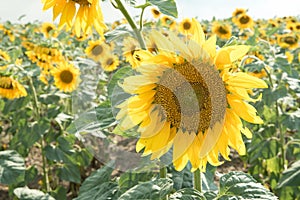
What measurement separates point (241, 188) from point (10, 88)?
1.84 metres

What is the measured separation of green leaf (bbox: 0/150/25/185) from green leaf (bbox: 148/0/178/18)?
1.31m

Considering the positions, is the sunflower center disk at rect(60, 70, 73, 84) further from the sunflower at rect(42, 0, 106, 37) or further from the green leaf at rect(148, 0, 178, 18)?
the green leaf at rect(148, 0, 178, 18)

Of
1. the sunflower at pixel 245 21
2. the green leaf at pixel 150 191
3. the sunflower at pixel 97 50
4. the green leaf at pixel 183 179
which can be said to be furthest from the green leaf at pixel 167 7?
the sunflower at pixel 245 21

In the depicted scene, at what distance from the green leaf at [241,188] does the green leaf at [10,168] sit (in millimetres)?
1277

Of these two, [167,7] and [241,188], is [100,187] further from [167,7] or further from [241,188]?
[167,7]

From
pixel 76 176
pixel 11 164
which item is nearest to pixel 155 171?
pixel 11 164

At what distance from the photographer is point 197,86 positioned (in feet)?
3.22

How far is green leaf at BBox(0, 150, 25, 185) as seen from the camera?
204cm

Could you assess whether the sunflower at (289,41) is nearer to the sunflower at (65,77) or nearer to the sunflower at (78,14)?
the sunflower at (65,77)

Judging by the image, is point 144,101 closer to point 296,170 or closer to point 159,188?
point 159,188

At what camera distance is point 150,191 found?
3.46 feet

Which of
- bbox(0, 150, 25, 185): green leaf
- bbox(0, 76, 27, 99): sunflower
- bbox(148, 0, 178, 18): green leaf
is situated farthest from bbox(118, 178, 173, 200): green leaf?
bbox(0, 76, 27, 99): sunflower

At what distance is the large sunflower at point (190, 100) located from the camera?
→ 95 centimetres

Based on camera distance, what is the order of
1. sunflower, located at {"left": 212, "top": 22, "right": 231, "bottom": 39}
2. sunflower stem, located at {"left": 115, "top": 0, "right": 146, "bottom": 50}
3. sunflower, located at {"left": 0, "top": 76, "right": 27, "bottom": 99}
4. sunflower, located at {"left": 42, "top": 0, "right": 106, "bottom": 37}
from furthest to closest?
sunflower, located at {"left": 212, "top": 22, "right": 231, "bottom": 39}
sunflower, located at {"left": 0, "top": 76, "right": 27, "bottom": 99}
sunflower, located at {"left": 42, "top": 0, "right": 106, "bottom": 37}
sunflower stem, located at {"left": 115, "top": 0, "right": 146, "bottom": 50}
